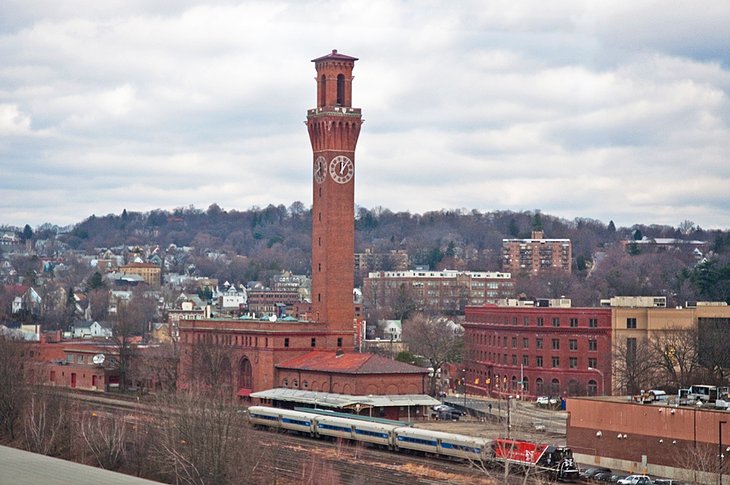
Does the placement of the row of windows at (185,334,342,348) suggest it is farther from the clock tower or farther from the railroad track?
the railroad track

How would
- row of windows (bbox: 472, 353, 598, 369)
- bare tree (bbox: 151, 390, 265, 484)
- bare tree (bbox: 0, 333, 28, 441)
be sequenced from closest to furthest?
bare tree (bbox: 151, 390, 265, 484) → bare tree (bbox: 0, 333, 28, 441) → row of windows (bbox: 472, 353, 598, 369)

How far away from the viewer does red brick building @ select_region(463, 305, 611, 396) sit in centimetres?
13025

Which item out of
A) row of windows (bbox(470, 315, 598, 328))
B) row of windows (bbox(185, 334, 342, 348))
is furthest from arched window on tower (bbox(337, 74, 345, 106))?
row of windows (bbox(470, 315, 598, 328))

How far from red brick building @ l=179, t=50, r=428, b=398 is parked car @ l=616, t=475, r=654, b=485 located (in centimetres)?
5113

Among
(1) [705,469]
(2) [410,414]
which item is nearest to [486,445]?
(1) [705,469]

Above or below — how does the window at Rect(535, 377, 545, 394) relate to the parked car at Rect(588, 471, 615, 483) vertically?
above

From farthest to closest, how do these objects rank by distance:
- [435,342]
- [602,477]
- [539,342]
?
[435,342], [539,342], [602,477]

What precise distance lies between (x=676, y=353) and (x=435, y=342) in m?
49.8

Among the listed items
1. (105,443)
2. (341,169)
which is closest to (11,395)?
(105,443)

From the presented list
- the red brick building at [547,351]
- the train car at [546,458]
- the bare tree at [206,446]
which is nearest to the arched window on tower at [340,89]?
the red brick building at [547,351]

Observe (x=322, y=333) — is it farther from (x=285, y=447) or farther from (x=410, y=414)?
(x=285, y=447)

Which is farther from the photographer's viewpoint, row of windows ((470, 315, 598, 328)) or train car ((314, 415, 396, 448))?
row of windows ((470, 315, 598, 328))

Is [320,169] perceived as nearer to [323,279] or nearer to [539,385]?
[323,279]

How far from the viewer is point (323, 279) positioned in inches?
5133
